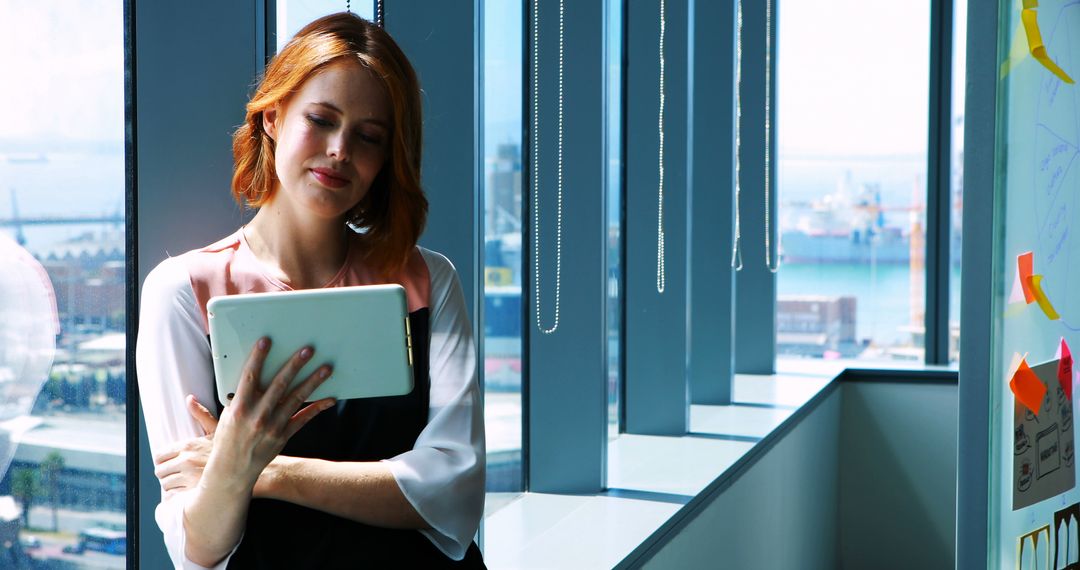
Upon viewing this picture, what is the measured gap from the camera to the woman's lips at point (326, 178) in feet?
3.88

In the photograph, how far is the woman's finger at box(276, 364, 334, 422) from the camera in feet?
3.40

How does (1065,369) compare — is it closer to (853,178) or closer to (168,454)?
(168,454)

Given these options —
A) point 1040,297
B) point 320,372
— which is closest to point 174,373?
point 320,372

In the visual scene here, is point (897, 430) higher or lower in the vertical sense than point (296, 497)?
lower

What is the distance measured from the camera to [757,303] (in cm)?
486

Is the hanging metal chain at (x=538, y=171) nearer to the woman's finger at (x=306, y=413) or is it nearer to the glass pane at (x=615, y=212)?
the glass pane at (x=615, y=212)

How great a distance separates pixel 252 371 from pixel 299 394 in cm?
5

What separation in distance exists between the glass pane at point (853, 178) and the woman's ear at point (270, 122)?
4.05 m

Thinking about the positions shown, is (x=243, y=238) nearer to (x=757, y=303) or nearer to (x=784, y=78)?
(x=757, y=303)

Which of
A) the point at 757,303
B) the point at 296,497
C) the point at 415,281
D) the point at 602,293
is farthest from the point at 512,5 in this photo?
the point at 757,303

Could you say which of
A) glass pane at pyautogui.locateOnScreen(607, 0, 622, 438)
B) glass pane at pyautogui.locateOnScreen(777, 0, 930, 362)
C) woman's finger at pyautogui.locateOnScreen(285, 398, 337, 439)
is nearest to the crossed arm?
woman's finger at pyautogui.locateOnScreen(285, 398, 337, 439)

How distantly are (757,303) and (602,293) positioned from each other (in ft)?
7.40

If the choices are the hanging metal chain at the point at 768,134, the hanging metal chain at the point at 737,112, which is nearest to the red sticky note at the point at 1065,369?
the hanging metal chain at the point at 737,112

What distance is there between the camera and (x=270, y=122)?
4.00 ft
